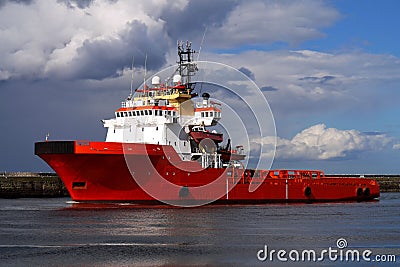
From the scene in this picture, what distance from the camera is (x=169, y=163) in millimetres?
37344

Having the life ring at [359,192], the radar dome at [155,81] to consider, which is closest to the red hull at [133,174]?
the radar dome at [155,81]

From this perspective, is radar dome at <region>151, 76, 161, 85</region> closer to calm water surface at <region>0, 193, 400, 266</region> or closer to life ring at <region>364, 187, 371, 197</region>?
calm water surface at <region>0, 193, 400, 266</region>

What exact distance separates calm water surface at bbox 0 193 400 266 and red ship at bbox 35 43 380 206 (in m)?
1.51

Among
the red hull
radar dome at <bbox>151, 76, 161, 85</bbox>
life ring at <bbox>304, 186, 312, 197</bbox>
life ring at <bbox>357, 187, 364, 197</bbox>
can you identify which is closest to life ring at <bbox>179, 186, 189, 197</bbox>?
the red hull

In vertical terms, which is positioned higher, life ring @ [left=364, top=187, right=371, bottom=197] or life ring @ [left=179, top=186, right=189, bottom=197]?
life ring @ [left=179, top=186, right=189, bottom=197]

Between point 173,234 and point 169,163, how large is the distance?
41.2 feet

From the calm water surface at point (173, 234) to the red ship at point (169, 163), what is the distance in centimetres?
151

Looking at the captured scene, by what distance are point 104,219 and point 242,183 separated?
1444 centimetres

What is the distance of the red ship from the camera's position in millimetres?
35250

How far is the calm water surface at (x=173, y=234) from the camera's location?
64.3ft

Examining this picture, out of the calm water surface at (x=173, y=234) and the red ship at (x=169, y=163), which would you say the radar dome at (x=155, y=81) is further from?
the calm water surface at (x=173, y=234)

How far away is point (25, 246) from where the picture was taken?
21.8 meters

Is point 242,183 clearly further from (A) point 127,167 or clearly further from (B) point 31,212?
(B) point 31,212

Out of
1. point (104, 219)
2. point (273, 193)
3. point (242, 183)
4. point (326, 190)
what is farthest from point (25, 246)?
point (326, 190)
